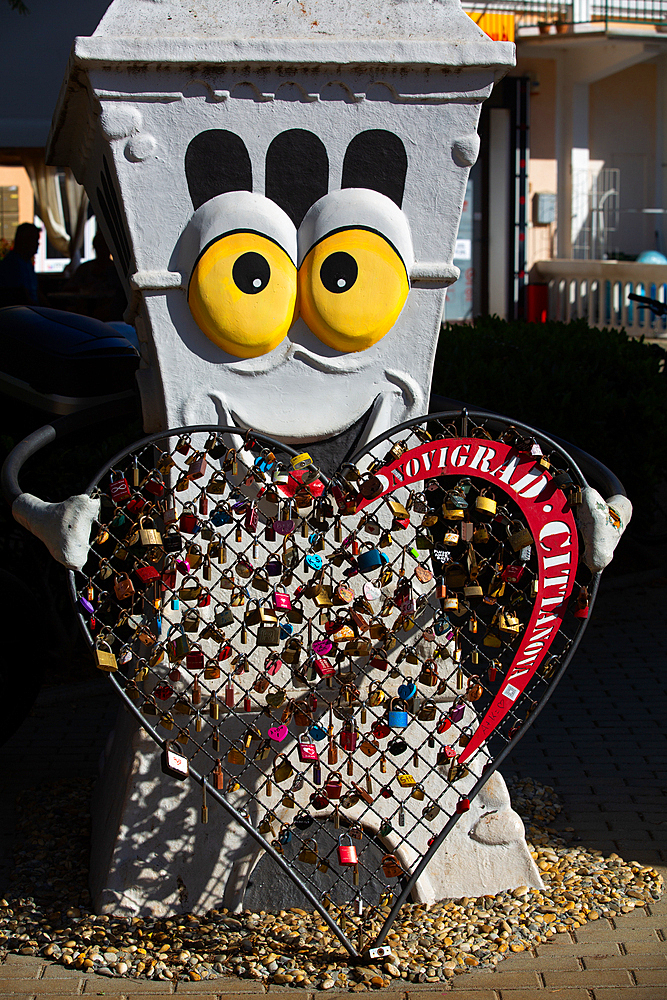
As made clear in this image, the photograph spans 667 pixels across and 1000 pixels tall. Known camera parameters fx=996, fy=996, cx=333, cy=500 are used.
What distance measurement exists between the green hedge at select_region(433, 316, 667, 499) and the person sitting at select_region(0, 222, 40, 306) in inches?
119

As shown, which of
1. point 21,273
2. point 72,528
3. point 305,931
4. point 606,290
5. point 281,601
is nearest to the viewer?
point 72,528

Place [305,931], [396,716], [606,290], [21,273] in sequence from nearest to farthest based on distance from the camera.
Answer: [396,716] < [305,931] < [21,273] < [606,290]

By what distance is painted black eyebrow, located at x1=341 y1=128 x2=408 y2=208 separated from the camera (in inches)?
115

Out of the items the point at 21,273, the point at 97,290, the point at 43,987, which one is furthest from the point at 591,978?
the point at 97,290

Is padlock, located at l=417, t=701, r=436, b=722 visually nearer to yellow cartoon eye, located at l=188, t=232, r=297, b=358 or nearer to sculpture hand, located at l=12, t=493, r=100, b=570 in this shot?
sculpture hand, located at l=12, t=493, r=100, b=570

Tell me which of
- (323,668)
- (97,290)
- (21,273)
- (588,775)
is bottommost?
(588,775)

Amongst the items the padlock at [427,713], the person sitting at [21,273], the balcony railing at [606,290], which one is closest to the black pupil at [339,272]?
the padlock at [427,713]

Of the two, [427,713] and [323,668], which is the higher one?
[323,668]

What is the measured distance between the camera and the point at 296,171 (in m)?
2.92

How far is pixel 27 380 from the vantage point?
3986mm

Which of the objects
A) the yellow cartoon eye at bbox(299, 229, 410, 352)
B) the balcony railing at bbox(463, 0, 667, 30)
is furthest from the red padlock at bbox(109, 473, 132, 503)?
the balcony railing at bbox(463, 0, 667, 30)

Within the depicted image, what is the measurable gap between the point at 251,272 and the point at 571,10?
13412 mm

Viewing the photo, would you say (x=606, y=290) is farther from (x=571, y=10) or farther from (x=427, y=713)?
(x=427, y=713)

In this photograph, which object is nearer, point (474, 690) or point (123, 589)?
point (123, 589)
